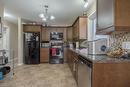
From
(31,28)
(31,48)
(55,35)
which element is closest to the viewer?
(31,48)

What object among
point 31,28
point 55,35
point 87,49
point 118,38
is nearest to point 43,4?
point 87,49

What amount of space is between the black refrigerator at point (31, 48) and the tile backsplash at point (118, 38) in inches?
199

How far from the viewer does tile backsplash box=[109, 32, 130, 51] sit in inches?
95.8

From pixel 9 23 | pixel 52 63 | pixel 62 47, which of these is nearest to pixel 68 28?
pixel 62 47

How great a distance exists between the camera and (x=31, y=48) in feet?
24.2

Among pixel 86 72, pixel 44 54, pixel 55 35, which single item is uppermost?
pixel 55 35

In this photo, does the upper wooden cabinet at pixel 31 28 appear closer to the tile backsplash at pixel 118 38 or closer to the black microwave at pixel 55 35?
the black microwave at pixel 55 35

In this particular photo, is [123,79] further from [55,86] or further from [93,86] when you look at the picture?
[55,86]

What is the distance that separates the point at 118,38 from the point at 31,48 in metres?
5.47

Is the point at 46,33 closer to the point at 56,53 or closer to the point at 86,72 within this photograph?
the point at 56,53

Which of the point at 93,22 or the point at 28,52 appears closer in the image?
the point at 93,22

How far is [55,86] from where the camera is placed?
3658mm

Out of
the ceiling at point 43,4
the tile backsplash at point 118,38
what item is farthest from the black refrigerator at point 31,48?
the tile backsplash at point 118,38

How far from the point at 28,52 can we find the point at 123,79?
609 cm
